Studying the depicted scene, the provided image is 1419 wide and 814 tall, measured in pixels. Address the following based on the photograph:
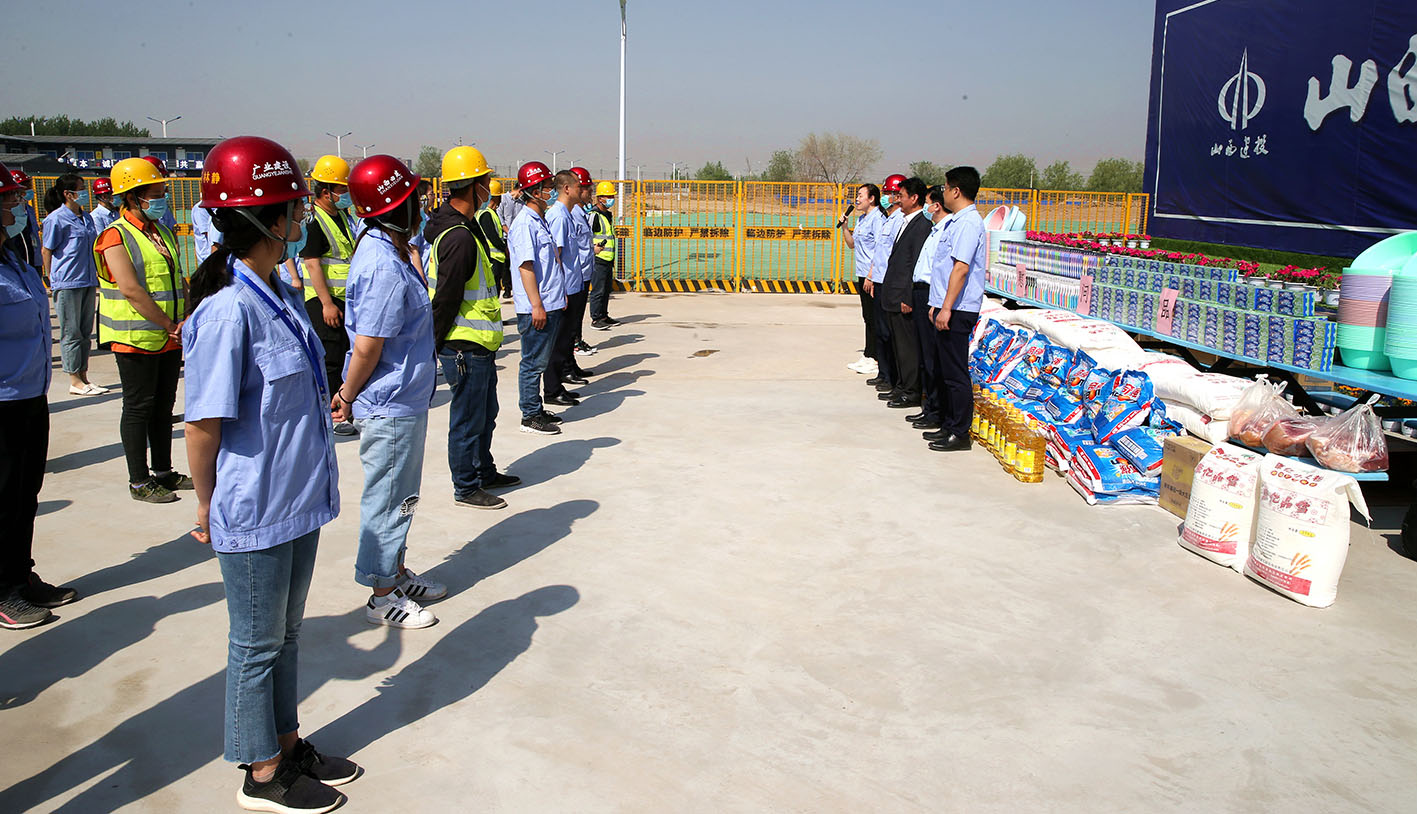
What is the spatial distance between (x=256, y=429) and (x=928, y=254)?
19.5ft

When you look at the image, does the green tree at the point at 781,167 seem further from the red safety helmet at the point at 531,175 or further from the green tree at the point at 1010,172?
the red safety helmet at the point at 531,175

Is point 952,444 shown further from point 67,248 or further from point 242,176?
point 67,248

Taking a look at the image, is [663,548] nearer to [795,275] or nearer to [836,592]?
[836,592]

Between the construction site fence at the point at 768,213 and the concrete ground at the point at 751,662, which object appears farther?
the construction site fence at the point at 768,213

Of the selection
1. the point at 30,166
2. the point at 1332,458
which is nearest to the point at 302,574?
the point at 1332,458

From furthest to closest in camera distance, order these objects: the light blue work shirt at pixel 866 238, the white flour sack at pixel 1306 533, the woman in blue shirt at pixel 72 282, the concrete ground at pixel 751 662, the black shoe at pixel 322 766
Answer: the light blue work shirt at pixel 866 238 < the woman in blue shirt at pixel 72 282 < the white flour sack at pixel 1306 533 < the concrete ground at pixel 751 662 < the black shoe at pixel 322 766

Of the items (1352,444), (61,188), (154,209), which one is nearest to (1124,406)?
(1352,444)

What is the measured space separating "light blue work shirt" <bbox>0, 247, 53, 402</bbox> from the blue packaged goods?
5.96 m

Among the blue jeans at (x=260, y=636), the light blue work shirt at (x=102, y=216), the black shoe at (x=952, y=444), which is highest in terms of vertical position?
the light blue work shirt at (x=102, y=216)

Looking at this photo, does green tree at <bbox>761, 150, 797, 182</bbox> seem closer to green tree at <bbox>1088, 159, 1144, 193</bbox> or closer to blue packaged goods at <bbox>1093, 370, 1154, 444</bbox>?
green tree at <bbox>1088, 159, 1144, 193</bbox>

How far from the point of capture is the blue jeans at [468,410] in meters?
5.45

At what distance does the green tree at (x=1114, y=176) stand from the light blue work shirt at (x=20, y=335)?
51.5 metres

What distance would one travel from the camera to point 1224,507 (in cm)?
484

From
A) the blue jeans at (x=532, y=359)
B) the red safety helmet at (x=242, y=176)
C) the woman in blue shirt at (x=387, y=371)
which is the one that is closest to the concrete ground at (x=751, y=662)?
the woman in blue shirt at (x=387, y=371)
